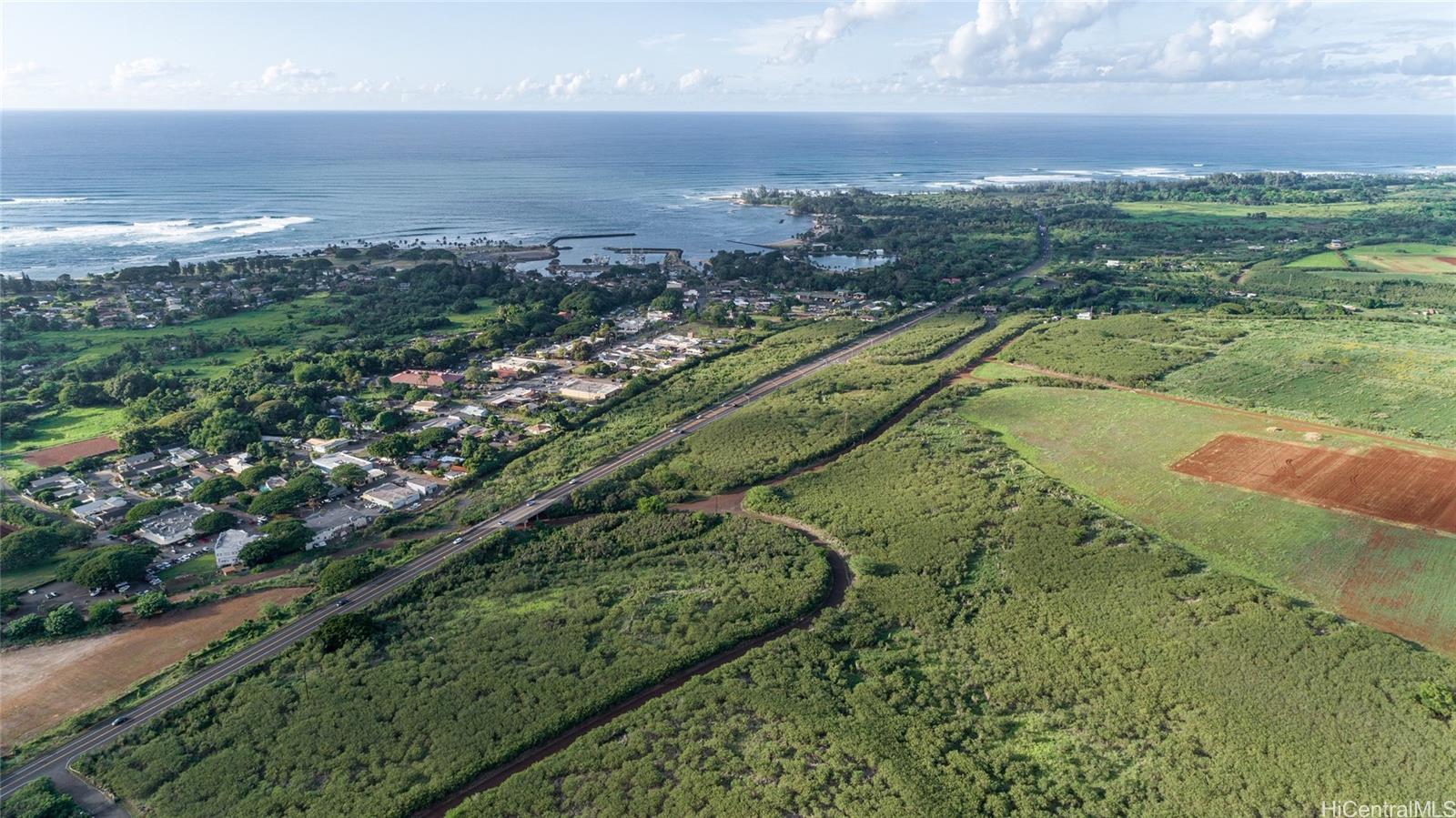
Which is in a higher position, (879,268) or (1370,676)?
(879,268)

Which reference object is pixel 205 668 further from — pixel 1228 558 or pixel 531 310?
pixel 531 310

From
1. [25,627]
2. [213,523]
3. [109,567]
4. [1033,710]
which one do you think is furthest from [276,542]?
[1033,710]

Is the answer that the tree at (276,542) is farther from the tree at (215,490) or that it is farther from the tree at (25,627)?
the tree at (25,627)

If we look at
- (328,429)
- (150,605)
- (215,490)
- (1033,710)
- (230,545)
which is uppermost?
(328,429)

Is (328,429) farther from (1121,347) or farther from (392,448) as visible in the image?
(1121,347)

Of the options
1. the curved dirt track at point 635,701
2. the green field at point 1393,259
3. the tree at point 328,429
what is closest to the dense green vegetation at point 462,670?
the curved dirt track at point 635,701

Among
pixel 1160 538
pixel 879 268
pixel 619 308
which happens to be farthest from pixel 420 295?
pixel 1160 538
